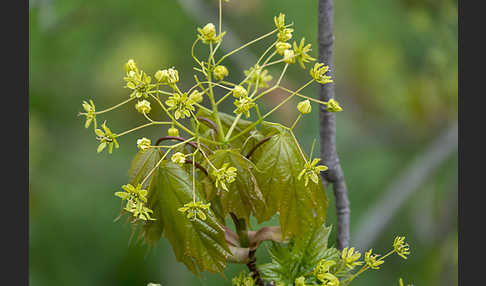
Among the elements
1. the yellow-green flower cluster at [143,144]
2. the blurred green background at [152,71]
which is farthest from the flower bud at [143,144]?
the blurred green background at [152,71]

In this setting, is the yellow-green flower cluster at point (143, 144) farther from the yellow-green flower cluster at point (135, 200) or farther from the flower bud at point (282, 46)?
the flower bud at point (282, 46)

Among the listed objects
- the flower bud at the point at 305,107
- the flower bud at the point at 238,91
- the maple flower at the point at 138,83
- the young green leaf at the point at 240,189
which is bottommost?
the young green leaf at the point at 240,189

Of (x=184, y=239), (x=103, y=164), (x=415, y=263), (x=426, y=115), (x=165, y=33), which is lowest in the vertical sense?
(x=415, y=263)

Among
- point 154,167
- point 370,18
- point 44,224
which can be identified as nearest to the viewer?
point 154,167

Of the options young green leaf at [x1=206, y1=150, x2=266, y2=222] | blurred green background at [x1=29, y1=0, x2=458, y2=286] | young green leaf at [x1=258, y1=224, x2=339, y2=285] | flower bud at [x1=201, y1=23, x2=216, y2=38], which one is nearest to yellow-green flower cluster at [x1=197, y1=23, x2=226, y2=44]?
flower bud at [x1=201, y1=23, x2=216, y2=38]

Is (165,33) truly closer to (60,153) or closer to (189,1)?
(189,1)

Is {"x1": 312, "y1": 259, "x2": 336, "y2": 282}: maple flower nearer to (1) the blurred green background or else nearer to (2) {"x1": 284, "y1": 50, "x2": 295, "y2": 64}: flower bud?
(2) {"x1": 284, "y1": 50, "x2": 295, "y2": 64}: flower bud

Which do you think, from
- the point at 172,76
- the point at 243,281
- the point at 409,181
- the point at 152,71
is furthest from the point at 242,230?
the point at 409,181

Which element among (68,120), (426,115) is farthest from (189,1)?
(426,115)
